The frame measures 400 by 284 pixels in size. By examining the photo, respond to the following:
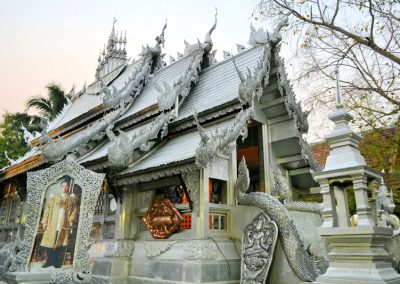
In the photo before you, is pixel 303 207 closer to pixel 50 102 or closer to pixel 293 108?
pixel 293 108

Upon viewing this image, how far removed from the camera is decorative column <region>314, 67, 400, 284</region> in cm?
409

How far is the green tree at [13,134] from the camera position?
77.7 ft

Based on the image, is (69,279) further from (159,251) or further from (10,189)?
(10,189)

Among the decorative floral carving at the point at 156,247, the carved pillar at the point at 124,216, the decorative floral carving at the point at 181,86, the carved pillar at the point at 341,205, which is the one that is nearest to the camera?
the carved pillar at the point at 341,205

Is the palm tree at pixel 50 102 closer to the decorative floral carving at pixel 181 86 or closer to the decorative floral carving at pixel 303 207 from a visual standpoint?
the decorative floral carving at pixel 181 86

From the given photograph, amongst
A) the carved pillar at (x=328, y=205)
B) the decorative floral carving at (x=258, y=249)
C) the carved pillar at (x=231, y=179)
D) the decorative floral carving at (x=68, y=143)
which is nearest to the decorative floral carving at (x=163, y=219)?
the carved pillar at (x=231, y=179)

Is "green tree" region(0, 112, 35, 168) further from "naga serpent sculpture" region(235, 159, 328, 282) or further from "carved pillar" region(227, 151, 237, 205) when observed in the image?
"naga serpent sculpture" region(235, 159, 328, 282)

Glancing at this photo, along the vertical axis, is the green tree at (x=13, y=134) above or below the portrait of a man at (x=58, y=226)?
above

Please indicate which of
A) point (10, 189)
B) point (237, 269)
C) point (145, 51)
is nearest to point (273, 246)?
point (237, 269)

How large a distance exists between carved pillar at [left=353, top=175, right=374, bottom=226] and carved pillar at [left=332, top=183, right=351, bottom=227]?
23 centimetres

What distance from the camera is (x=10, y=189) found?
1302cm

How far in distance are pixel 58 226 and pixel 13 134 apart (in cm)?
2118

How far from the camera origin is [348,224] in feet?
15.0

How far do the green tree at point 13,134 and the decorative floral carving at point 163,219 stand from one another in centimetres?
1883
